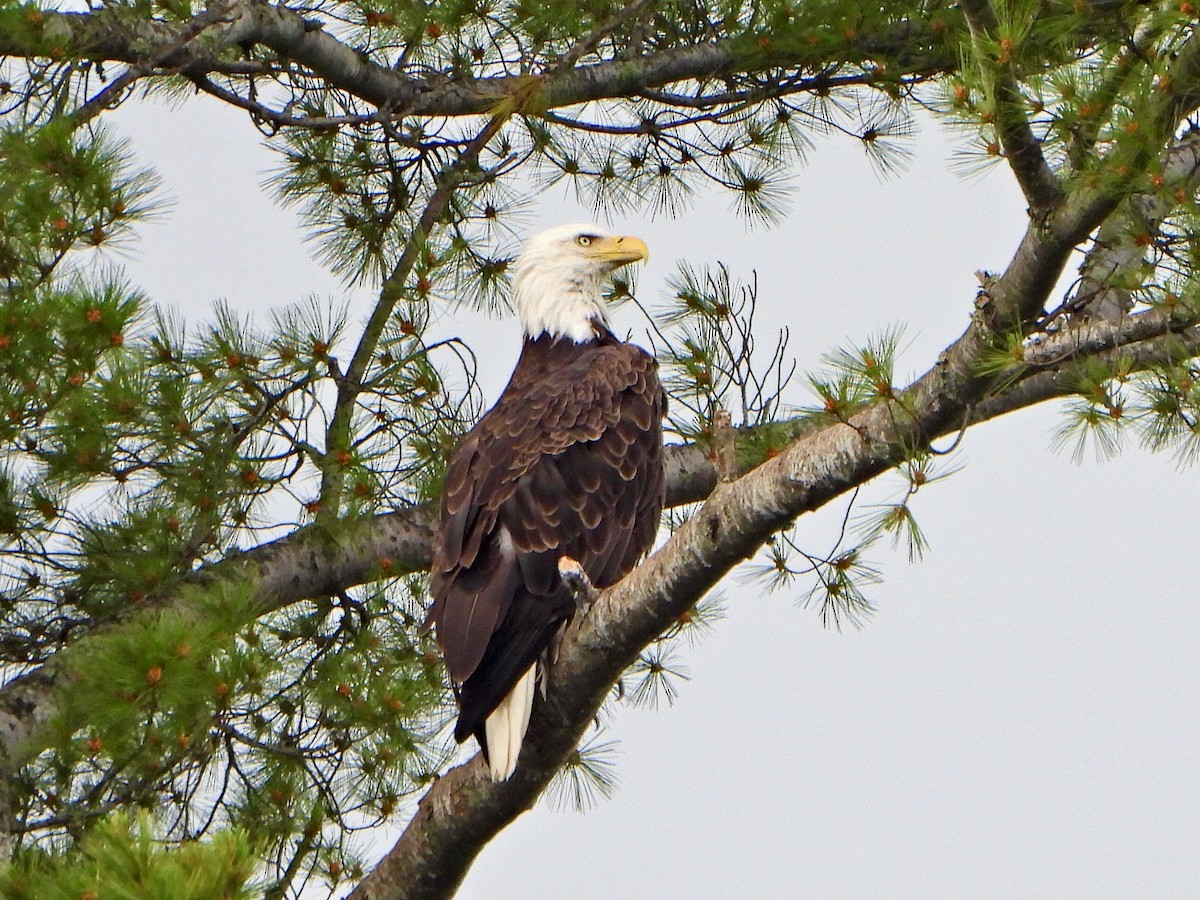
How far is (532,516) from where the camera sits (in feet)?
13.0

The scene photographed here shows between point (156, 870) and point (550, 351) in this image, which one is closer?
point (156, 870)

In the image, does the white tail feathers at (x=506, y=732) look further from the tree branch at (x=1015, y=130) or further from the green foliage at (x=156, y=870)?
the tree branch at (x=1015, y=130)

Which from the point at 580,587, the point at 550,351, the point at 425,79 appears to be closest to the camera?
the point at 580,587

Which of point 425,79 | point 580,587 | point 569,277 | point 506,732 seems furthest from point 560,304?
point 506,732

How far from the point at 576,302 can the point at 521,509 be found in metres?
1.21

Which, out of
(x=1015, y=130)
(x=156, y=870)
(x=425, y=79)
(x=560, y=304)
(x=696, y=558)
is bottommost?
(x=156, y=870)

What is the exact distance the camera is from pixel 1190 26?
110 inches

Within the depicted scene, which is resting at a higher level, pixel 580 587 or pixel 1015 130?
pixel 1015 130

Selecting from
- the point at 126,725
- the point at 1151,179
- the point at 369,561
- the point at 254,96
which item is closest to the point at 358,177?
the point at 254,96

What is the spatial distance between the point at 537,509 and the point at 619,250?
1316 mm

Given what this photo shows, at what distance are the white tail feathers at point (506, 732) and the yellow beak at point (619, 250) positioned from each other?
1.91 m

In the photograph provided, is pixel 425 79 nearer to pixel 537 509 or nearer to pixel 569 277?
pixel 569 277

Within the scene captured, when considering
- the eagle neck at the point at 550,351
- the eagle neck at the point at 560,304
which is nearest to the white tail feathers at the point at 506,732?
the eagle neck at the point at 550,351

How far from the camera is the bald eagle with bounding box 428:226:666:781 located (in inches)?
141
